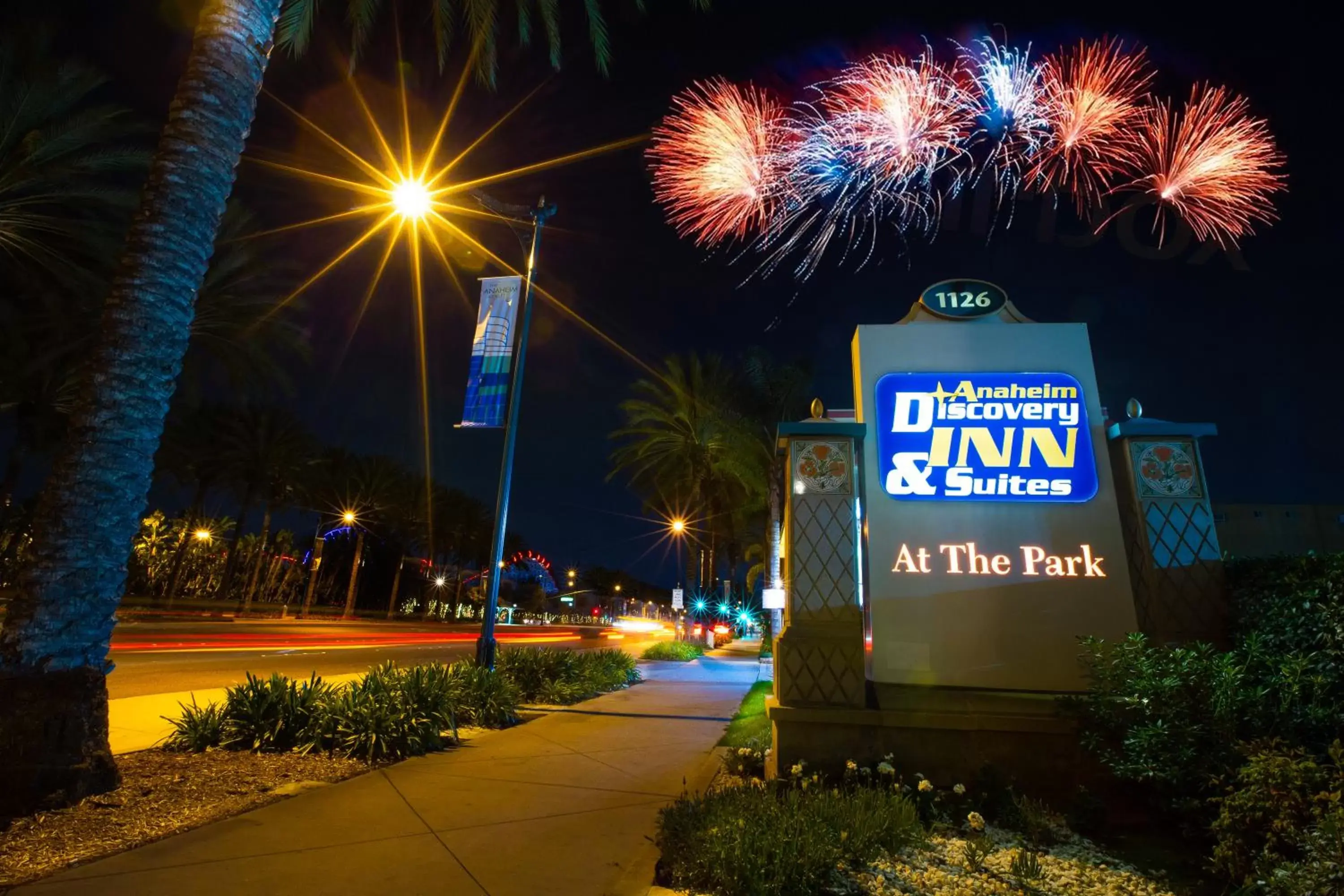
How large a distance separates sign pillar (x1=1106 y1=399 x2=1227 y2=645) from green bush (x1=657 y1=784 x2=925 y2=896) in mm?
3695

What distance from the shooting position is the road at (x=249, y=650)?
1407cm

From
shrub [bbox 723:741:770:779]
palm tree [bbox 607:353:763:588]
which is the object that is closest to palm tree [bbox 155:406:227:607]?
palm tree [bbox 607:353:763:588]

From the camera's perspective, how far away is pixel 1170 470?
7539 mm

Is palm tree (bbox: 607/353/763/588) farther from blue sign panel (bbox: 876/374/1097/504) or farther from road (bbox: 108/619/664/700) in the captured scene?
blue sign panel (bbox: 876/374/1097/504)

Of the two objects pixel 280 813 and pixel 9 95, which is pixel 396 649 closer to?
pixel 9 95

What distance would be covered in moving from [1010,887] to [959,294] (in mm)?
6454

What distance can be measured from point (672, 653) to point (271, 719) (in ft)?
66.6

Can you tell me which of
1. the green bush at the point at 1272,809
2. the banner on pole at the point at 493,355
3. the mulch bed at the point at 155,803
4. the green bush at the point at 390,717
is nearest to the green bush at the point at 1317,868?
the green bush at the point at 1272,809

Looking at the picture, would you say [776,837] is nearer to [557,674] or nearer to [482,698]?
[482,698]

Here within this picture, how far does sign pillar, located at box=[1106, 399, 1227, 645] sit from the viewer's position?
6984mm

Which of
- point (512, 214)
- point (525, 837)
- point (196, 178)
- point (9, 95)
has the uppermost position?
point (9, 95)

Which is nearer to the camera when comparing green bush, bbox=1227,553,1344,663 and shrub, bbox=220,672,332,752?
green bush, bbox=1227,553,1344,663

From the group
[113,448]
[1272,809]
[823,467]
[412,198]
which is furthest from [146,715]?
[1272,809]

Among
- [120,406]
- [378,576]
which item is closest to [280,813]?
[120,406]
